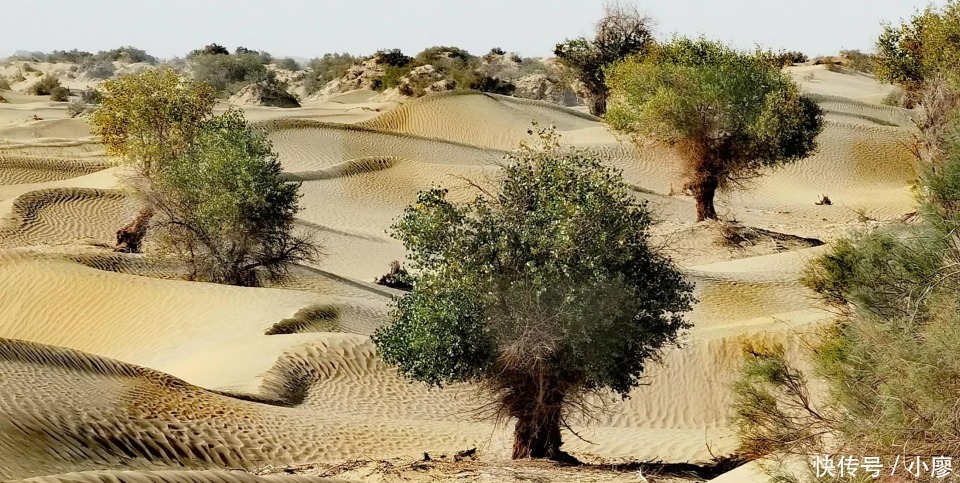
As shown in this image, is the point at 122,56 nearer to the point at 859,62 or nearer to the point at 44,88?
the point at 44,88

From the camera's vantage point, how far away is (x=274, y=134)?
132ft

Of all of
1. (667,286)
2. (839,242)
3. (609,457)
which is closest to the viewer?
(667,286)

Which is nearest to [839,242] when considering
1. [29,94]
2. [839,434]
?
[839,434]

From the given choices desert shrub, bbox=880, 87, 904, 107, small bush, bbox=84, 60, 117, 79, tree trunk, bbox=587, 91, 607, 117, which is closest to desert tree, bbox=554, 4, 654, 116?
tree trunk, bbox=587, 91, 607, 117

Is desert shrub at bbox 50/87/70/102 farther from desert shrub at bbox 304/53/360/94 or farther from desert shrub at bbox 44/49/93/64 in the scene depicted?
desert shrub at bbox 44/49/93/64

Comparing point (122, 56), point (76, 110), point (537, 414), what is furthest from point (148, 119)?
point (122, 56)

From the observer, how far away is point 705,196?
2886 cm

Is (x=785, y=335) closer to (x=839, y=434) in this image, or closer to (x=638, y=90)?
(x=839, y=434)

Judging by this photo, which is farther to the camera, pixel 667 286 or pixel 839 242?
pixel 839 242

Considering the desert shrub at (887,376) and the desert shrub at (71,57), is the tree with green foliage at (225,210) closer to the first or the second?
the desert shrub at (887,376)

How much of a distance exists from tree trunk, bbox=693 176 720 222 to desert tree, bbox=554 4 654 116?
2892cm

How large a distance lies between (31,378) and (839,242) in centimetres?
1080

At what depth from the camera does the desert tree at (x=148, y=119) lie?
2544 cm

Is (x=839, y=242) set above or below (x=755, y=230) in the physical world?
above
